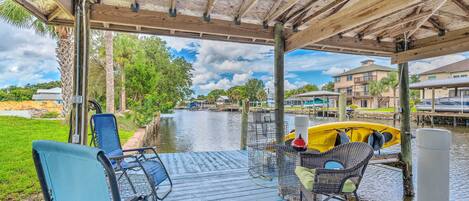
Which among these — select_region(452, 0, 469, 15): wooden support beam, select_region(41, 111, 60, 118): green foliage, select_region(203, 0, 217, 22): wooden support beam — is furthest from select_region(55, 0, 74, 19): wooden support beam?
select_region(41, 111, 60, 118): green foliage

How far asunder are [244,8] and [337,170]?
8.03ft

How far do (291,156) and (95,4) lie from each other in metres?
3.12

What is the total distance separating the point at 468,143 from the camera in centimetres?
981

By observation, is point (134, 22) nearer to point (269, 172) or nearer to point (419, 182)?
point (269, 172)

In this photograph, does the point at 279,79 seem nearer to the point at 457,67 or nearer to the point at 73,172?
the point at 73,172

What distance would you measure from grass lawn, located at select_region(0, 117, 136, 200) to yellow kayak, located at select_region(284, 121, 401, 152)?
4.11 metres

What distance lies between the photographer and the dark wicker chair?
2.29 meters

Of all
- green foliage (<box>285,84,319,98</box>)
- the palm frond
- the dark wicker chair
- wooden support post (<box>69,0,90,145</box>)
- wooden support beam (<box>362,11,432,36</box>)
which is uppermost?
the palm frond

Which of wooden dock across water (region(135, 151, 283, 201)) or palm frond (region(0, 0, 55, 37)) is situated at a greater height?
palm frond (region(0, 0, 55, 37))

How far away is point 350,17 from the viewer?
107 inches

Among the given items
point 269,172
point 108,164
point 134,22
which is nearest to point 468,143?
point 269,172

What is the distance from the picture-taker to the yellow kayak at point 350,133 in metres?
4.48

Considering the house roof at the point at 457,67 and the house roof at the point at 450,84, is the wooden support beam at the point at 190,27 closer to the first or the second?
the house roof at the point at 450,84

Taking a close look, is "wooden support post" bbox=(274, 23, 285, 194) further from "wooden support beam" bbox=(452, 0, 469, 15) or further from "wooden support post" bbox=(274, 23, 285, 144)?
"wooden support beam" bbox=(452, 0, 469, 15)
